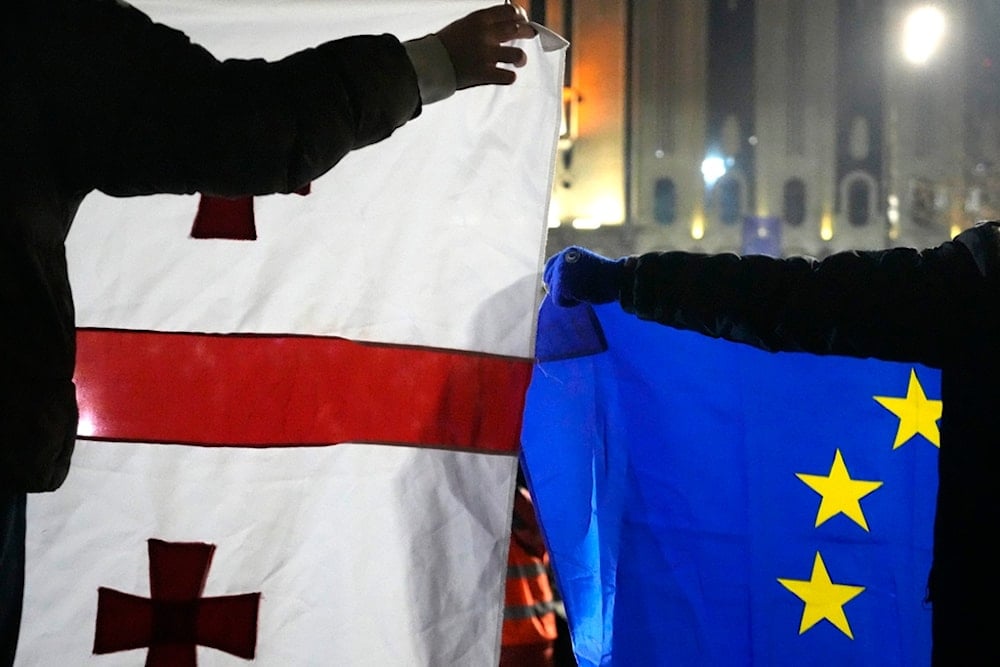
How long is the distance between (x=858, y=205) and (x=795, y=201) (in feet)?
5.75

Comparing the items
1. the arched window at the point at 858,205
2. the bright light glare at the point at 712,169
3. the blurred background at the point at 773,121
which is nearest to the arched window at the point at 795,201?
the blurred background at the point at 773,121

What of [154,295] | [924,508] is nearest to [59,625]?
[154,295]

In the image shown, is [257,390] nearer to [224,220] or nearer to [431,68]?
[224,220]

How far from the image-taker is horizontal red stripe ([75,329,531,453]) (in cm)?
190

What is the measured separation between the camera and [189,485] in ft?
6.15

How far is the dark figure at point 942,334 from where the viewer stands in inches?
58.7

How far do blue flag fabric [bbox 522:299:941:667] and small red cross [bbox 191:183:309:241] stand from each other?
0.64 metres

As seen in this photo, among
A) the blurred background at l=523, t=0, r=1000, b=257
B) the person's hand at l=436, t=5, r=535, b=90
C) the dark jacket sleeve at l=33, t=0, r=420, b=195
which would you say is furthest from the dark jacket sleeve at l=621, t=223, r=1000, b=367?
the blurred background at l=523, t=0, r=1000, b=257

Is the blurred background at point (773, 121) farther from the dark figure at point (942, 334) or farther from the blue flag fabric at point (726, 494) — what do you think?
the dark figure at point (942, 334)

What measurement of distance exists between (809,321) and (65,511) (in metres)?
1.32

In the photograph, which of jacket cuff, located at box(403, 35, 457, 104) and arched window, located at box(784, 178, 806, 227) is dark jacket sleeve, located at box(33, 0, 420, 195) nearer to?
jacket cuff, located at box(403, 35, 457, 104)

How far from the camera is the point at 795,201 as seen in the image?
98.1 ft

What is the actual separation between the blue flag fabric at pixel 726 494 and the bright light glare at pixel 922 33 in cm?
3060

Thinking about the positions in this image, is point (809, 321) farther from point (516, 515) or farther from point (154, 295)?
point (516, 515)
